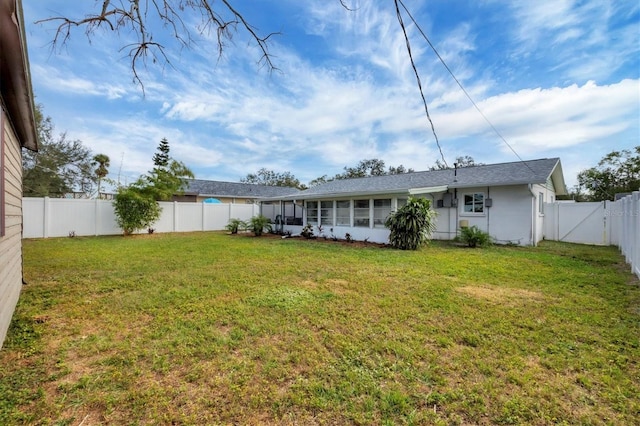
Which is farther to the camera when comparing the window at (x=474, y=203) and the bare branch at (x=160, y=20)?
the window at (x=474, y=203)

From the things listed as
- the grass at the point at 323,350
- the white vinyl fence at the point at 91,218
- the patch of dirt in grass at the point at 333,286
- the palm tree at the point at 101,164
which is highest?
the palm tree at the point at 101,164

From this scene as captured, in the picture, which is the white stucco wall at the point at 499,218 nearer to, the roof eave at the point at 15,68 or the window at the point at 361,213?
the window at the point at 361,213

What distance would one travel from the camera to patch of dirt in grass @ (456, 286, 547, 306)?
429 cm

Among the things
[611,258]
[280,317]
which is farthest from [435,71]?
[611,258]

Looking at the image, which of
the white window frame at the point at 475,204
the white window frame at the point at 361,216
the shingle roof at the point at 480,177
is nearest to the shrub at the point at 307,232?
the shingle roof at the point at 480,177

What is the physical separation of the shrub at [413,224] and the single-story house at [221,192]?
15.2 m

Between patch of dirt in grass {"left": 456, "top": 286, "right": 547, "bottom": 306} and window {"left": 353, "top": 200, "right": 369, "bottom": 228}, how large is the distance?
6.80 m

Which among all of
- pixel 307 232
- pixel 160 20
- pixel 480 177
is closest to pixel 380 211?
pixel 307 232

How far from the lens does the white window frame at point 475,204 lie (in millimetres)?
11461

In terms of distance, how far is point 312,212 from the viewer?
14.1m

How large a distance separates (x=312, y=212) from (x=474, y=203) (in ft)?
23.7

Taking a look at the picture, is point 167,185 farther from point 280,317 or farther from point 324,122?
point 280,317

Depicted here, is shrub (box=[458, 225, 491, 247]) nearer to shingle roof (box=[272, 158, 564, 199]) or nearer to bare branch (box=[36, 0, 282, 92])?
shingle roof (box=[272, 158, 564, 199])

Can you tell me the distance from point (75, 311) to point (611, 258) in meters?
12.1
